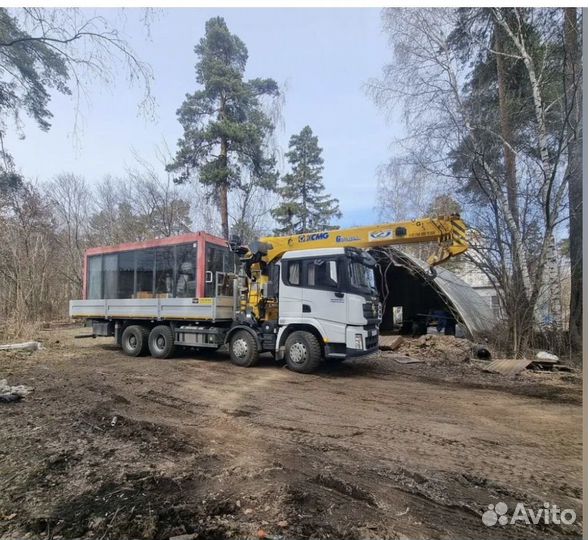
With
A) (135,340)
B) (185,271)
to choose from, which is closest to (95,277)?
(135,340)

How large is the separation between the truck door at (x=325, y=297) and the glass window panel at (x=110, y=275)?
6338 mm

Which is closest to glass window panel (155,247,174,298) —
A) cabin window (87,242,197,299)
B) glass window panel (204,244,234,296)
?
cabin window (87,242,197,299)

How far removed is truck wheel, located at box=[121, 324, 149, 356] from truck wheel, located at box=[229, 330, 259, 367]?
305 centimetres

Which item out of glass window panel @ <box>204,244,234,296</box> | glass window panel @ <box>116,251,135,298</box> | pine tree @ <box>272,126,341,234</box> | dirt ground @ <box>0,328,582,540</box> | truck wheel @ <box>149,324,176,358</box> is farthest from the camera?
pine tree @ <box>272,126,341,234</box>

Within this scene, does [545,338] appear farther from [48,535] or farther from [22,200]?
[22,200]

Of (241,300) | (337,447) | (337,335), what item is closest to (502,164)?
(337,335)

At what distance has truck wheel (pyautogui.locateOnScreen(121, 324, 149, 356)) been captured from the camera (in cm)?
1070

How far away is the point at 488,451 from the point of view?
389 cm

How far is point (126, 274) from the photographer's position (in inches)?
440

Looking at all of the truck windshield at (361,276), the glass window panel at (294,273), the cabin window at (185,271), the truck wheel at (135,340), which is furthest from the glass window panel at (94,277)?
the truck windshield at (361,276)

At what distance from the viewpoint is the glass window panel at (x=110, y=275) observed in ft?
37.4

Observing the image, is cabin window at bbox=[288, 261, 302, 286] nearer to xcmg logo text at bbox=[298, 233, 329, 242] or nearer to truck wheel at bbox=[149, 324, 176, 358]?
xcmg logo text at bbox=[298, 233, 329, 242]

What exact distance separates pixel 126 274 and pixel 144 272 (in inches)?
30.1

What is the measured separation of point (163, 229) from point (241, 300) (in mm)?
16838
